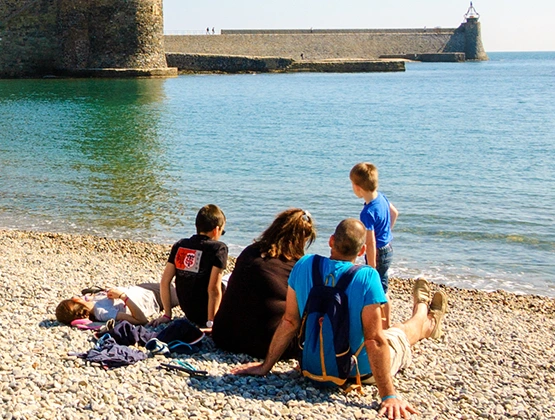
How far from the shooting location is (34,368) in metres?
4.45

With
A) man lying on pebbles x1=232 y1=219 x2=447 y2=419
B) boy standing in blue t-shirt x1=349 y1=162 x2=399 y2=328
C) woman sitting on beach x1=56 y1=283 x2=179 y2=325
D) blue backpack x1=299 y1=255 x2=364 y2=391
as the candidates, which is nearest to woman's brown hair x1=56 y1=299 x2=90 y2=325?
woman sitting on beach x1=56 y1=283 x2=179 y2=325

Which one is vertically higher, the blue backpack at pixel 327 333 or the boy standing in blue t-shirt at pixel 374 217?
the boy standing in blue t-shirt at pixel 374 217

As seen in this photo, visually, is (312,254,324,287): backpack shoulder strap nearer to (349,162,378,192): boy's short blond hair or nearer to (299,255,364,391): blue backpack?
(299,255,364,391): blue backpack

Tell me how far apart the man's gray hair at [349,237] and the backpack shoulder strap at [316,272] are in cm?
12

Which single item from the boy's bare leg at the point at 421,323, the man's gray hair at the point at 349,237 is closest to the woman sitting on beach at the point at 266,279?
the man's gray hair at the point at 349,237

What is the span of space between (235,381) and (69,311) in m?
1.57

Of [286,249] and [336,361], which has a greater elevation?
[286,249]

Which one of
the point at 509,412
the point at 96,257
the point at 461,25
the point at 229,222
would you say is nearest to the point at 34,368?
the point at 509,412

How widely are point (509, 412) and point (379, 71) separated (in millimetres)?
67591

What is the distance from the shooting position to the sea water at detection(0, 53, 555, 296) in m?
10.7

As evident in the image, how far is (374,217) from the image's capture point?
17.4 feet

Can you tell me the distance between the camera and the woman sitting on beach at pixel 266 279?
4.71m

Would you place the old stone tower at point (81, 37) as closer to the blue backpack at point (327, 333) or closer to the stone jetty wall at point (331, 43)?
the stone jetty wall at point (331, 43)

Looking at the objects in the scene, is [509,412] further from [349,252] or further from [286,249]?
[286,249]
